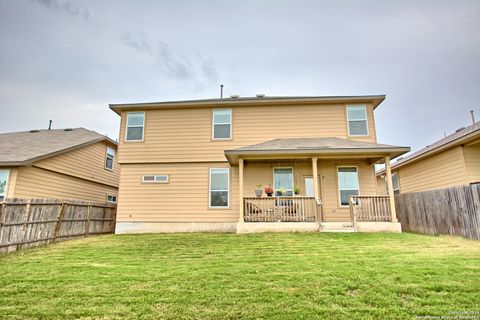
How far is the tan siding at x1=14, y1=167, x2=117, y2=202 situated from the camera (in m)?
9.90

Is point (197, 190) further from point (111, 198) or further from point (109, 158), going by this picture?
point (111, 198)

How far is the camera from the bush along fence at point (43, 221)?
265 inches

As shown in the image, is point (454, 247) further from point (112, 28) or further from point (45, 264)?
point (112, 28)

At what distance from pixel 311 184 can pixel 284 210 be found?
1898mm

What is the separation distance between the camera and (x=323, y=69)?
1484 centimetres

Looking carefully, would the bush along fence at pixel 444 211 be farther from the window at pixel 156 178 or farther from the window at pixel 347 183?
the window at pixel 156 178

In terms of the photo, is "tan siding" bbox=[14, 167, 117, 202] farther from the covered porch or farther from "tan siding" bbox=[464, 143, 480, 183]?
"tan siding" bbox=[464, 143, 480, 183]

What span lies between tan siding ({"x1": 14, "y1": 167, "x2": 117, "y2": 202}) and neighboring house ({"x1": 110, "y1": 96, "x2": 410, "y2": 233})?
119 inches

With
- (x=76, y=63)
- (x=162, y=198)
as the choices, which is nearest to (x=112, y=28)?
(x=76, y=63)

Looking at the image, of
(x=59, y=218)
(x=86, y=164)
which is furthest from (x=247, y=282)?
(x=86, y=164)

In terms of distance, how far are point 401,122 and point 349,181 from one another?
63.4 ft

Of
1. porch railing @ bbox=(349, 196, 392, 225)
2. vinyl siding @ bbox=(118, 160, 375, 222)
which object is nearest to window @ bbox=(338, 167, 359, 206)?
vinyl siding @ bbox=(118, 160, 375, 222)

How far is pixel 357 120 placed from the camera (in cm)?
1093

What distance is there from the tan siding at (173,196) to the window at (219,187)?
6.6 inches
